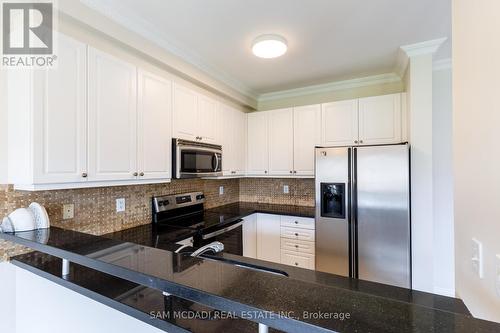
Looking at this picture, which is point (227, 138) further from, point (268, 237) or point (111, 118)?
point (111, 118)

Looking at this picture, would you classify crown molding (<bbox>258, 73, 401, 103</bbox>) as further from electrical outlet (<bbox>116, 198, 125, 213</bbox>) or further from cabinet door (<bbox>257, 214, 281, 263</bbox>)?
electrical outlet (<bbox>116, 198, 125, 213</bbox>)

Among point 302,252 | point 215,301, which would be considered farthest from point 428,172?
point 215,301

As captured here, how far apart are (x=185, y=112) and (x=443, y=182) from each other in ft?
9.70

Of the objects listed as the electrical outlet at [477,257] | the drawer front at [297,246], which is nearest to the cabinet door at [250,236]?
the drawer front at [297,246]

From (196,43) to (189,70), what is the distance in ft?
1.12

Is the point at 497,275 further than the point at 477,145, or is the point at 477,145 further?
the point at 477,145

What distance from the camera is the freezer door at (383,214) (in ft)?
7.20

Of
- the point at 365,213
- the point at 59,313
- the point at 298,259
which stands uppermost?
the point at 365,213

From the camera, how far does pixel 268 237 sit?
3154 millimetres

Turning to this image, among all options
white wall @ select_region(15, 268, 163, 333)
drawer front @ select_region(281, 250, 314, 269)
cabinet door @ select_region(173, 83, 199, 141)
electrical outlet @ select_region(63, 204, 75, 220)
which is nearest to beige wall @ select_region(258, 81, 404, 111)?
cabinet door @ select_region(173, 83, 199, 141)

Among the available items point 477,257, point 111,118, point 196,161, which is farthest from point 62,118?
point 477,257

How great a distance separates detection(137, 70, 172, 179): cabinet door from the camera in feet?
6.50

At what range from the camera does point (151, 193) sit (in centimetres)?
243
